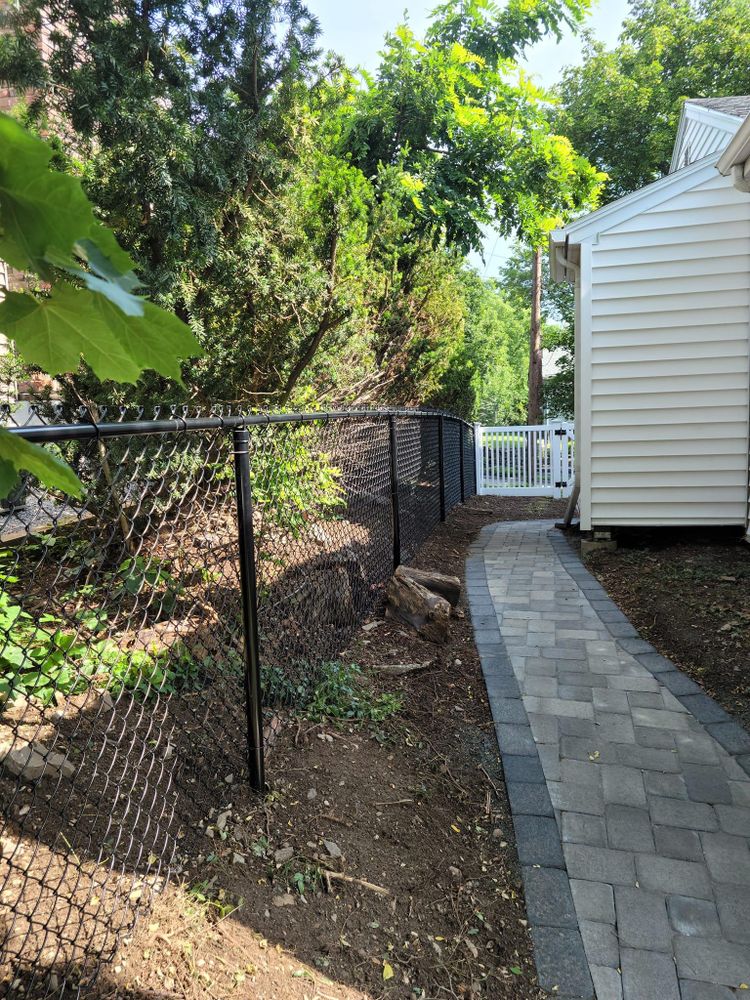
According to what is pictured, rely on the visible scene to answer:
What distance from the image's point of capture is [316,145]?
16.0 feet

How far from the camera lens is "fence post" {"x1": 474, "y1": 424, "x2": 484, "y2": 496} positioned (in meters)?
13.6

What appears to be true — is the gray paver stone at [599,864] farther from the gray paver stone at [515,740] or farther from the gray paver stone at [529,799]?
the gray paver stone at [515,740]

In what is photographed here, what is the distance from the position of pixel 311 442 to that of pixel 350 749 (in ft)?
5.91

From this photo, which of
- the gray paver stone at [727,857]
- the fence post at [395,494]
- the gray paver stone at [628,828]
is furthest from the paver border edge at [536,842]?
the fence post at [395,494]

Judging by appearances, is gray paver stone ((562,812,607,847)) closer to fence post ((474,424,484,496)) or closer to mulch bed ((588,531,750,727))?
mulch bed ((588,531,750,727))

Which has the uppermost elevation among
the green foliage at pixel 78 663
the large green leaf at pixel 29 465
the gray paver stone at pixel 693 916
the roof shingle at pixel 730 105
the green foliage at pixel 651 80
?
the green foliage at pixel 651 80

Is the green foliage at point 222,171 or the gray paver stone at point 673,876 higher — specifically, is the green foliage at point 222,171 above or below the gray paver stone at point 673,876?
above

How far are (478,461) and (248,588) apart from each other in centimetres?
1187

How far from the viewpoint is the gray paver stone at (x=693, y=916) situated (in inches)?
78.2

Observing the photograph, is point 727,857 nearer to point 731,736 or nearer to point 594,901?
point 594,901

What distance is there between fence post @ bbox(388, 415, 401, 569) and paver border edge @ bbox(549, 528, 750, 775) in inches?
63.2

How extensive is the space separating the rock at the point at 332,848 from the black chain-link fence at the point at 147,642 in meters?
0.35

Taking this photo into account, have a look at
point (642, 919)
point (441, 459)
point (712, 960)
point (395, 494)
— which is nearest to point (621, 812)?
point (642, 919)

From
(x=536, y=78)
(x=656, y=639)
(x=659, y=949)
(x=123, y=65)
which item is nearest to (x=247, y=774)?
(x=659, y=949)
